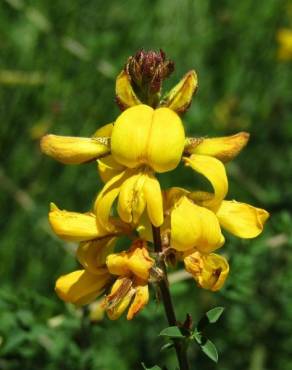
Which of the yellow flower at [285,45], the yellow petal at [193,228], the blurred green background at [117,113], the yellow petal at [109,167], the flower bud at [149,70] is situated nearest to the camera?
the yellow petal at [193,228]

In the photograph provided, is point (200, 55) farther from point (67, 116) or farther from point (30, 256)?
point (30, 256)

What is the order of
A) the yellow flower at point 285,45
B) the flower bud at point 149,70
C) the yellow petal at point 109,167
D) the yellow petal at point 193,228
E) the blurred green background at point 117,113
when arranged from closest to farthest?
the yellow petal at point 193,228
the flower bud at point 149,70
the yellow petal at point 109,167
the blurred green background at point 117,113
the yellow flower at point 285,45

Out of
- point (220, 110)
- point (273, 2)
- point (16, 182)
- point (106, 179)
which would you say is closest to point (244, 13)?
point (273, 2)

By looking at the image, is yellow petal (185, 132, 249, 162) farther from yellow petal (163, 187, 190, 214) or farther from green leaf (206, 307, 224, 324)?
green leaf (206, 307, 224, 324)

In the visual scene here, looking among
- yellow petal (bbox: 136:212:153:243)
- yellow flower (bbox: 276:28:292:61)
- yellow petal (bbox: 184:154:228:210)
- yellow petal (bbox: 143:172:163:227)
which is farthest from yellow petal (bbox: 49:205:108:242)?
yellow flower (bbox: 276:28:292:61)

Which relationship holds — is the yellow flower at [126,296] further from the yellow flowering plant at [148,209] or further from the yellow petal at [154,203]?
the yellow petal at [154,203]

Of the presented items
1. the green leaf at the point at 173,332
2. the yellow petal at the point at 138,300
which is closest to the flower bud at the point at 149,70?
the yellow petal at the point at 138,300

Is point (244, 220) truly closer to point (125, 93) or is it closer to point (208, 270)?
point (208, 270)
